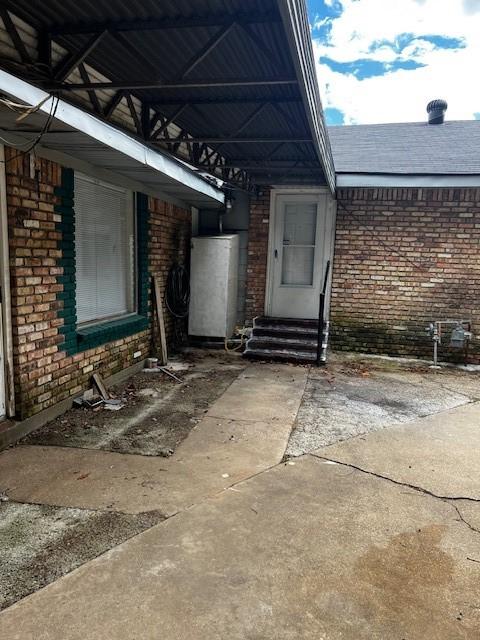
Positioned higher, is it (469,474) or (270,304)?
(270,304)

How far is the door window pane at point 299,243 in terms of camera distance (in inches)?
→ 285

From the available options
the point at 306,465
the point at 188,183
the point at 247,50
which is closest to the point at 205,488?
the point at 306,465

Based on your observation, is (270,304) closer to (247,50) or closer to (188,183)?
(188,183)

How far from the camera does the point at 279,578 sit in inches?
77.7

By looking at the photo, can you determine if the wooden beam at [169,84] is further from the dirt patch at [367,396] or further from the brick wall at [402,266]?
the brick wall at [402,266]

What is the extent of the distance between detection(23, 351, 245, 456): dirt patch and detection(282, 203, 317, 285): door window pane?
8.56ft

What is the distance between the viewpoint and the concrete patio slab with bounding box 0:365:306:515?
8.50ft

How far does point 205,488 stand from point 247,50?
Result: 2898 millimetres

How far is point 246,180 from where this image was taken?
6.64 metres

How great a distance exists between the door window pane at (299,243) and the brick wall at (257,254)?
1.15ft

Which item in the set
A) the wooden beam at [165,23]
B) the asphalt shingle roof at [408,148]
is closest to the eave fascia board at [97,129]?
the wooden beam at [165,23]

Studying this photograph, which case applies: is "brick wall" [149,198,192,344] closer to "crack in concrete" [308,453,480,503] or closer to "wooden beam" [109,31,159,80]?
"wooden beam" [109,31,159,80]

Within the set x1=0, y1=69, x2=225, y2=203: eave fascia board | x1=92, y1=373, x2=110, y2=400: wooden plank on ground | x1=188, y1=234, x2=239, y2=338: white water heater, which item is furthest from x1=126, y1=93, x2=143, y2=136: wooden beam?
x1=188, y1=234, x2=239, y2=338: white water heater

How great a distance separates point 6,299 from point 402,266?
5.80m
